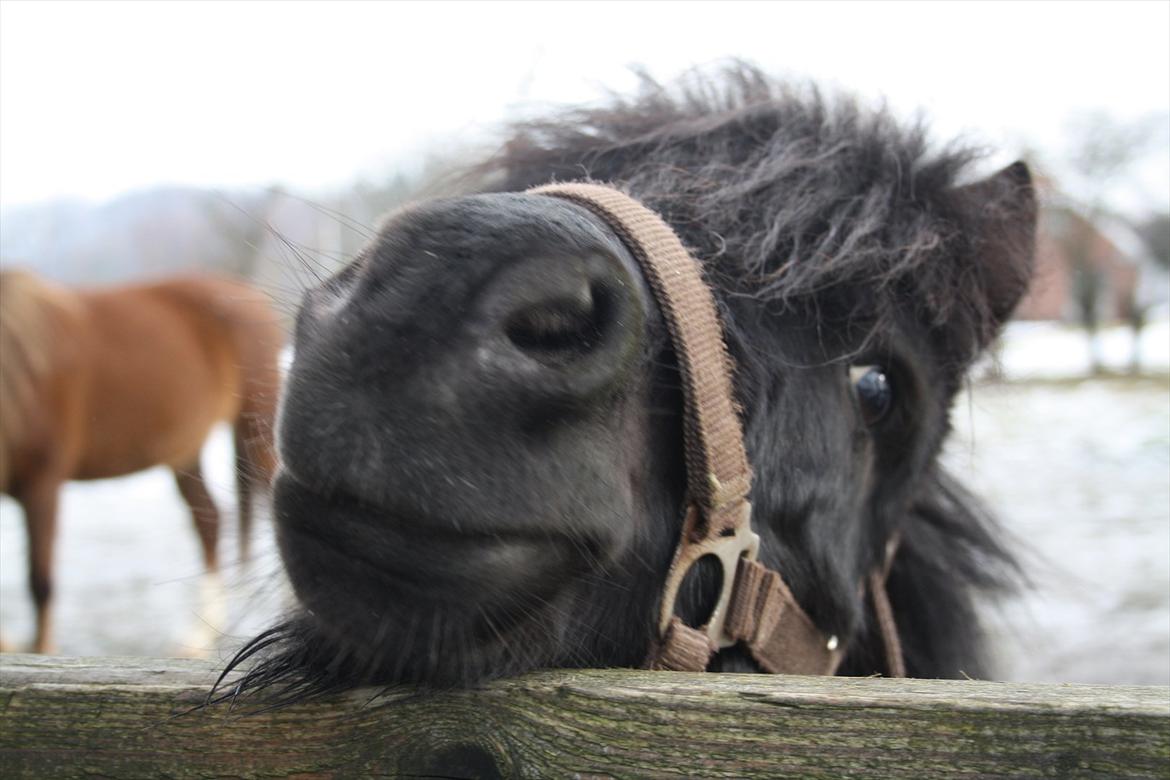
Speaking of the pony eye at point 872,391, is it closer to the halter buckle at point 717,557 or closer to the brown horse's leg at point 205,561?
the halter buckle at point 717,557

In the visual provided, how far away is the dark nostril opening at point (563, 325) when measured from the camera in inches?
30.1

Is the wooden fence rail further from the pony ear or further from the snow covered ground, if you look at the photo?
the pony ear

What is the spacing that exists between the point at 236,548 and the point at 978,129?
1601 millimetres

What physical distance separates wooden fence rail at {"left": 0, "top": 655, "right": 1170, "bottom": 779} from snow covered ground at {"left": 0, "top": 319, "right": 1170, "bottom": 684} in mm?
187

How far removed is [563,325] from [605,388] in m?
0.07

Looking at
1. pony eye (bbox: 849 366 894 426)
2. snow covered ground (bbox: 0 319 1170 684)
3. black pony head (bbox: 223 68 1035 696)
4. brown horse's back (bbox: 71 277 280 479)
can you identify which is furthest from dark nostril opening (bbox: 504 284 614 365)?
brown horse's back (bbox: 71 277 280 479)

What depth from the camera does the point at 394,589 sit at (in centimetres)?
77

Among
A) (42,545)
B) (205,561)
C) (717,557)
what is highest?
(717,557)

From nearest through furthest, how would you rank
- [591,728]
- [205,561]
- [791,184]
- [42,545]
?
[591,728] < [791,184] < [42,545] < [205,561]

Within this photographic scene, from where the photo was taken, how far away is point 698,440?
978 millimetres

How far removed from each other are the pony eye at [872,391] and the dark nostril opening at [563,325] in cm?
65

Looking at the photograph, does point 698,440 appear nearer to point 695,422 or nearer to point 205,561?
point 695,422

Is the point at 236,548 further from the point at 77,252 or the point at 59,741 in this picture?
the point at 77,252

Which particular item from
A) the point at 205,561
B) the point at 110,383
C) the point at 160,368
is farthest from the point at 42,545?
the point at 160,368
